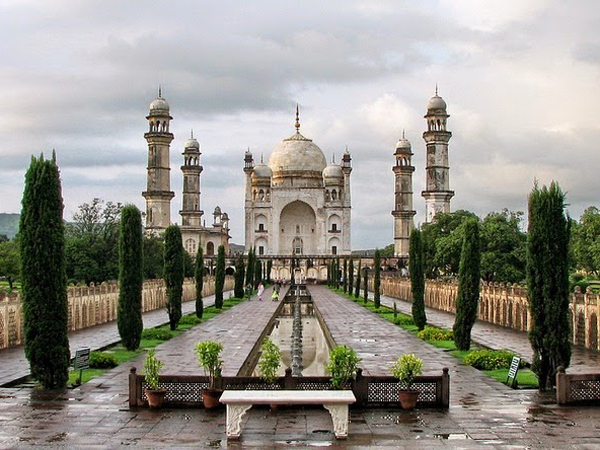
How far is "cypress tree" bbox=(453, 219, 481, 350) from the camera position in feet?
48.7

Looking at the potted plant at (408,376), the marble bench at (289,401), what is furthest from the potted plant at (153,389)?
the potted plant at (408,376)

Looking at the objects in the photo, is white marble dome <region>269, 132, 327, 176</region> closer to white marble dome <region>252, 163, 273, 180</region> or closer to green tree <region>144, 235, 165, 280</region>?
Answer: white marble dome <region>252, 163, 273, 180</region>

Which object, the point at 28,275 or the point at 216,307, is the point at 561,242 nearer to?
the point at 28,275

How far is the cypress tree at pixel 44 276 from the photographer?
1048cm

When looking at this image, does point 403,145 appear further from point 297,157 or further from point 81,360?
point 81,360

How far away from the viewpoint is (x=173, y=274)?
2014 cm

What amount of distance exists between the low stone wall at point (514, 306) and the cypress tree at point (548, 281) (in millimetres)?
523

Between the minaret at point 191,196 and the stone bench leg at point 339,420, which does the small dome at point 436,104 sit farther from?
the stone bench leg at point 339,420

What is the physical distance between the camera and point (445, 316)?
2658 cm

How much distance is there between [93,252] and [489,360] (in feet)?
87.4

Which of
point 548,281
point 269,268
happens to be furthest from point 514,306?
point 269,268

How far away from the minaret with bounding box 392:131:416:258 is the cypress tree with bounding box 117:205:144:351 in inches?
1910

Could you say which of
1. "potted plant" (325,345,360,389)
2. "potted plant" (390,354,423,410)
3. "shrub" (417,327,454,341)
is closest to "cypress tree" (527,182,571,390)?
"potted plant" (390,354,423,410)

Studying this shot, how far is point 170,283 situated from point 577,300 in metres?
9.31
